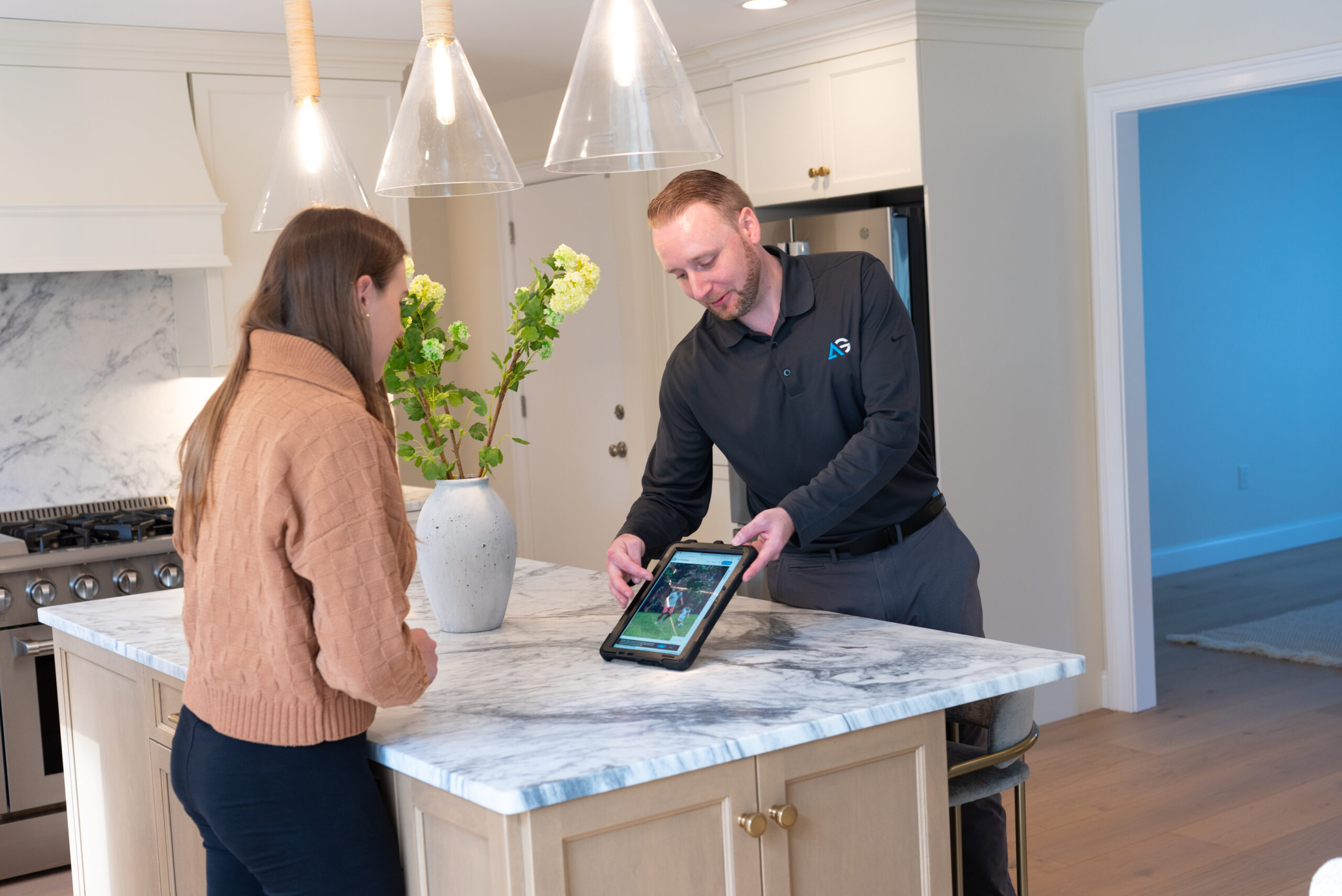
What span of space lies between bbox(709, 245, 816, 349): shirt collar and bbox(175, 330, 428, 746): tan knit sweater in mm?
1050

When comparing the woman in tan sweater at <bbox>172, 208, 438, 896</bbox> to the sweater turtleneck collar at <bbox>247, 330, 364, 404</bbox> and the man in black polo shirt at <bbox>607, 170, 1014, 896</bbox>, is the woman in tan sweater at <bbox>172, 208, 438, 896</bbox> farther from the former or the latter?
the man in black polo shirt at <bbox>607, 170, 1014, 896</bbox>

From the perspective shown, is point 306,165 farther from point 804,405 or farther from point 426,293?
point 804,405

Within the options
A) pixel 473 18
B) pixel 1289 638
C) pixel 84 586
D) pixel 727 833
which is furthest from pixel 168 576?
pixel 1289 638

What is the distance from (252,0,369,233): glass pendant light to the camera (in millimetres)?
2439

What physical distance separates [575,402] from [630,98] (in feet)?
12.9

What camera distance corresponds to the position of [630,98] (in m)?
1.81

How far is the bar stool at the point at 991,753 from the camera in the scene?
6.73 ft

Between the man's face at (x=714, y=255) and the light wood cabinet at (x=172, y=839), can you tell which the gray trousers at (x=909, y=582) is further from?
the light wood cabinet at (x=172, y=839)

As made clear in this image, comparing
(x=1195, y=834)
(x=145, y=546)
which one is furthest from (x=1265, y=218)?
(x=145, y=546)

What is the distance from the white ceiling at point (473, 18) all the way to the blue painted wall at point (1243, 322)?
335 cm

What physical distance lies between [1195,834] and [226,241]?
3358 millimetres

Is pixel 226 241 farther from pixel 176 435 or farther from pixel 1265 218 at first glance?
pixel 1265 218

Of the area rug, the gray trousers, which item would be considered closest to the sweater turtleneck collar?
the gray trousers

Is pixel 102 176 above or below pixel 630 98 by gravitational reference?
above
